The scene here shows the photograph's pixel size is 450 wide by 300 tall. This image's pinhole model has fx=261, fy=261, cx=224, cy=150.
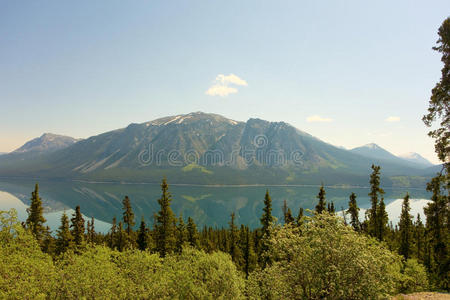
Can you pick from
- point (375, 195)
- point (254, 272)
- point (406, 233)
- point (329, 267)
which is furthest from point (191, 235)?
point (329, 267)

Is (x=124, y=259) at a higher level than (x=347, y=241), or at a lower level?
lower

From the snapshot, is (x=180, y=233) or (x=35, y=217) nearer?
(x=35, y=217)

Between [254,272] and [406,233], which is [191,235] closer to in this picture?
[254,272]

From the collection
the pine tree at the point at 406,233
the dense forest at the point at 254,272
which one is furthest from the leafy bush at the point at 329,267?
the pine tree at the point at 406,233

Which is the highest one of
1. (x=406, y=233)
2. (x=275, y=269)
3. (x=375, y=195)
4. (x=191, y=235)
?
(x=375, y=195)

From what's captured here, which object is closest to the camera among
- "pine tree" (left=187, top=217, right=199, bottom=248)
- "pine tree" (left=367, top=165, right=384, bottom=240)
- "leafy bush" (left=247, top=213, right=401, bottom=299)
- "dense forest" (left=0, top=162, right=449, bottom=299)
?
"leafy bush" (left=247, top=213, right=401, bottom=299)

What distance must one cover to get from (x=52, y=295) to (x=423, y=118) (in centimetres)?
3616

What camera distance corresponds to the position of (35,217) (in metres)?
52.4

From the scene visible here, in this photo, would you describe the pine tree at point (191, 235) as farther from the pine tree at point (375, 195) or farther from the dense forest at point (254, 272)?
the pine tree at point (375, 195)

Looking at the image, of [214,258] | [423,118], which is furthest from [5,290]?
[423,118]

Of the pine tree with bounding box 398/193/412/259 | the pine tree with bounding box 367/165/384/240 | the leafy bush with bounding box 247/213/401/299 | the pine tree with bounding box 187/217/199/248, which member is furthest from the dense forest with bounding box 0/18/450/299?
the pine tree with bounding box 187/217/199/248

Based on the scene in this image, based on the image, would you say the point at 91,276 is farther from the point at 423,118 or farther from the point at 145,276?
the point at 423,118

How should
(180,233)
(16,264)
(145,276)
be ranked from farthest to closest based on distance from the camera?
(180,233) < (145,276) < (16,264)

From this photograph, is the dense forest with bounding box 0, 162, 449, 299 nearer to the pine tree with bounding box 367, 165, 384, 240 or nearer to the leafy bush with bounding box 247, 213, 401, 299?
the leafy bush with bounding box 247, 213, 401, 299
